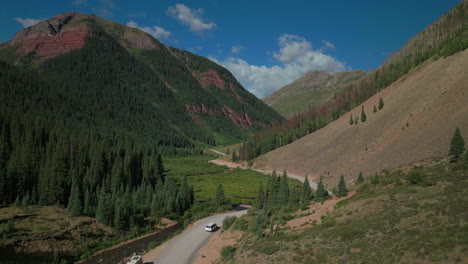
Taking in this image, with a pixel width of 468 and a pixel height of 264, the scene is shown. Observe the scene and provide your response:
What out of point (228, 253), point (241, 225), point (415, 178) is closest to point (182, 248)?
point (241, 225)

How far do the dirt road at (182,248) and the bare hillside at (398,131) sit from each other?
4500cm

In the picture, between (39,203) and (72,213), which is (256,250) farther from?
(39,203)

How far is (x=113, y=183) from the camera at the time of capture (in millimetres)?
72812

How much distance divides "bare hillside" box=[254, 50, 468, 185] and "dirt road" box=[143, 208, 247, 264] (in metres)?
45.0

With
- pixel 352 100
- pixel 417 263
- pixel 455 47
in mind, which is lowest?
pixel 417 263

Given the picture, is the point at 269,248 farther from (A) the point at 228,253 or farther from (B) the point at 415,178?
(B) the point at 415,178

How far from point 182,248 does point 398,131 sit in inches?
2875

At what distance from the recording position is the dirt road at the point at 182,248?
3797 cm

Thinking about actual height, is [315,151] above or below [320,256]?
above

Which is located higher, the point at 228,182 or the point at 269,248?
the point at 269,248

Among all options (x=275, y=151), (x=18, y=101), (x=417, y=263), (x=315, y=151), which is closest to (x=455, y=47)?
(x=315, y=151)

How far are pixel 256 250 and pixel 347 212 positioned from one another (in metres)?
10.9

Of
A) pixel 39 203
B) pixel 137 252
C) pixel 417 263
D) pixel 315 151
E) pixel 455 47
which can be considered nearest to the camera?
pixel 417 263

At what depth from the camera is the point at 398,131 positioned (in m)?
83.2
